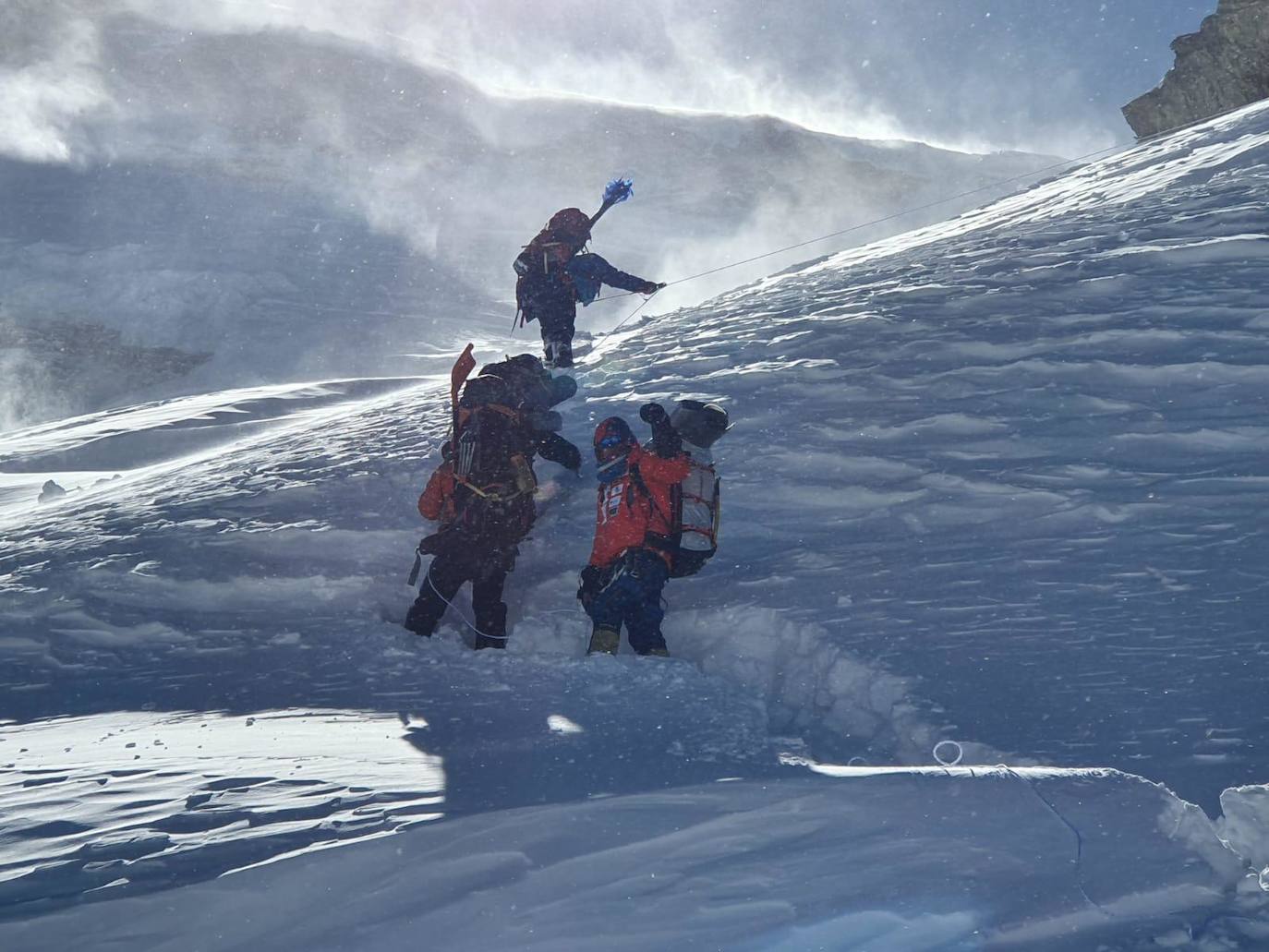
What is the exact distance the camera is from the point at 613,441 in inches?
187

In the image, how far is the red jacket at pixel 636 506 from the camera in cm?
449

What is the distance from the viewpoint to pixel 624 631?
4.93 metres

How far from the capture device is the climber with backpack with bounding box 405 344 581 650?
4785 millimetres

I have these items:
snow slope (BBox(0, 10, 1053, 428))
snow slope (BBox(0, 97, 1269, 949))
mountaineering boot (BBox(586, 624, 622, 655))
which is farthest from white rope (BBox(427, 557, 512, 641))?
snow slope (BBox(0, 10, 1053, 428))

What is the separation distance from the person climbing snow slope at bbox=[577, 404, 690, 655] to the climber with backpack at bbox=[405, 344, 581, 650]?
468 millimetres

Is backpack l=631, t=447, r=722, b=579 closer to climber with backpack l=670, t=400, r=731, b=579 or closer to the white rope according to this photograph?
climber with backpack l=670, t=400, r=731, b=579

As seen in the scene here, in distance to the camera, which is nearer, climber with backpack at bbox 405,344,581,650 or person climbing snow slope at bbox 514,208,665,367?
climber with backpack at bbox 405,344,581,650

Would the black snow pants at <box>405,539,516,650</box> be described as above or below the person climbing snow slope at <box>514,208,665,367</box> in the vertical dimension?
below

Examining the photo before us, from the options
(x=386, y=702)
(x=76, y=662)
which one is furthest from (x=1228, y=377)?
(x=76, y=662)

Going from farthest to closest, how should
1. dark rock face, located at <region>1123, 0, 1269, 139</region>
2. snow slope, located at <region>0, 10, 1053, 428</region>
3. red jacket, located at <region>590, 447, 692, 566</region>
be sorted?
snow slope, located at <region>0, 10, 1053, 428</region> < dark rock face, located at <region>1123, 0, 1269, 139</region> < red jacket, located at <region>590, 447, 692, 566</region>

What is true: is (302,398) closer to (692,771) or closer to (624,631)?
(624,631)

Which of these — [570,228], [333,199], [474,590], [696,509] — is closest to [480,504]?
[474,590]

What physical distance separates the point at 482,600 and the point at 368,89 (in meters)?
43.6

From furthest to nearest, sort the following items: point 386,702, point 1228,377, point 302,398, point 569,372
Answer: point 302,398
point 569,372
point 1228,377
point 386,702
